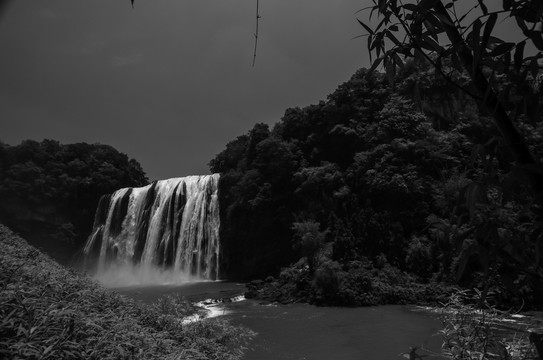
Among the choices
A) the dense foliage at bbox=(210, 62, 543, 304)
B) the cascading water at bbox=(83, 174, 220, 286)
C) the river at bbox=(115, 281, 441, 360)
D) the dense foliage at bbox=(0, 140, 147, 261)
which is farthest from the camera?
the dense foliage at bbox=(0, 140, 147, 261)

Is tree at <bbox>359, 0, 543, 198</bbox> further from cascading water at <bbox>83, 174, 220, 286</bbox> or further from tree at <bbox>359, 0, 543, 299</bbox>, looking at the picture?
cascading water at <bbox>83, 174, 220, 286</bbox>

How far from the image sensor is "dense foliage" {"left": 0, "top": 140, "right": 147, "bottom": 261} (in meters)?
36.6

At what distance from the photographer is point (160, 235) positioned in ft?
94.2

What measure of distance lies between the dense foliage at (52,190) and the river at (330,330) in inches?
1137

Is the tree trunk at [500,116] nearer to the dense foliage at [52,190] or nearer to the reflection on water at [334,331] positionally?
the reflection on water at [334,331]

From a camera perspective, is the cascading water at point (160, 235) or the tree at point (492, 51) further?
the cascading water at point (160, 235)

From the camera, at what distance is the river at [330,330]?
922 cm

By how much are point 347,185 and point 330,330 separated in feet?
40.8

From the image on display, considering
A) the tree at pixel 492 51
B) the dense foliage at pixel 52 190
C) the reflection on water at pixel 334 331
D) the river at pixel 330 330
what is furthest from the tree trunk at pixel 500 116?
the dense foliage at pixel 52 190

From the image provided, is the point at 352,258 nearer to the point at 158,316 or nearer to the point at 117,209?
the point at 158,316

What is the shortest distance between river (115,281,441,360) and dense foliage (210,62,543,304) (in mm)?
1850

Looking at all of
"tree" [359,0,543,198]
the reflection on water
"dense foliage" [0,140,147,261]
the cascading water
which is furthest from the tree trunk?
"dense foliage" [0,140,147,261]

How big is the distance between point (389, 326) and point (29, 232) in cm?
3950

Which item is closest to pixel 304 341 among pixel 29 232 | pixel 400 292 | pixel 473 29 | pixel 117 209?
pixel 400 292
